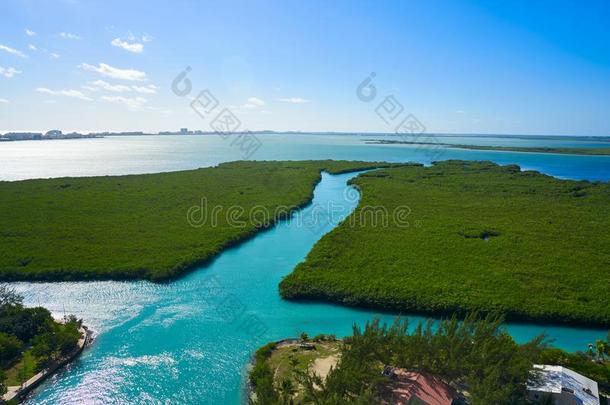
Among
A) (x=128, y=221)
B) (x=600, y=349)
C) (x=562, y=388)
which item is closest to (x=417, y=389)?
(x=562, y=388)

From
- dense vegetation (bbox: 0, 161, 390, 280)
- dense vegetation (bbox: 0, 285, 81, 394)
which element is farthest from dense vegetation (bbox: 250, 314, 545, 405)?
dense vegetation (bbox: 0, 161, 390, 280)

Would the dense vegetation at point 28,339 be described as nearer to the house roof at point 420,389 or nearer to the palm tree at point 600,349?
the house roof at point 420,389

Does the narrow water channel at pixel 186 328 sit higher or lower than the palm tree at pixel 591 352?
lower
